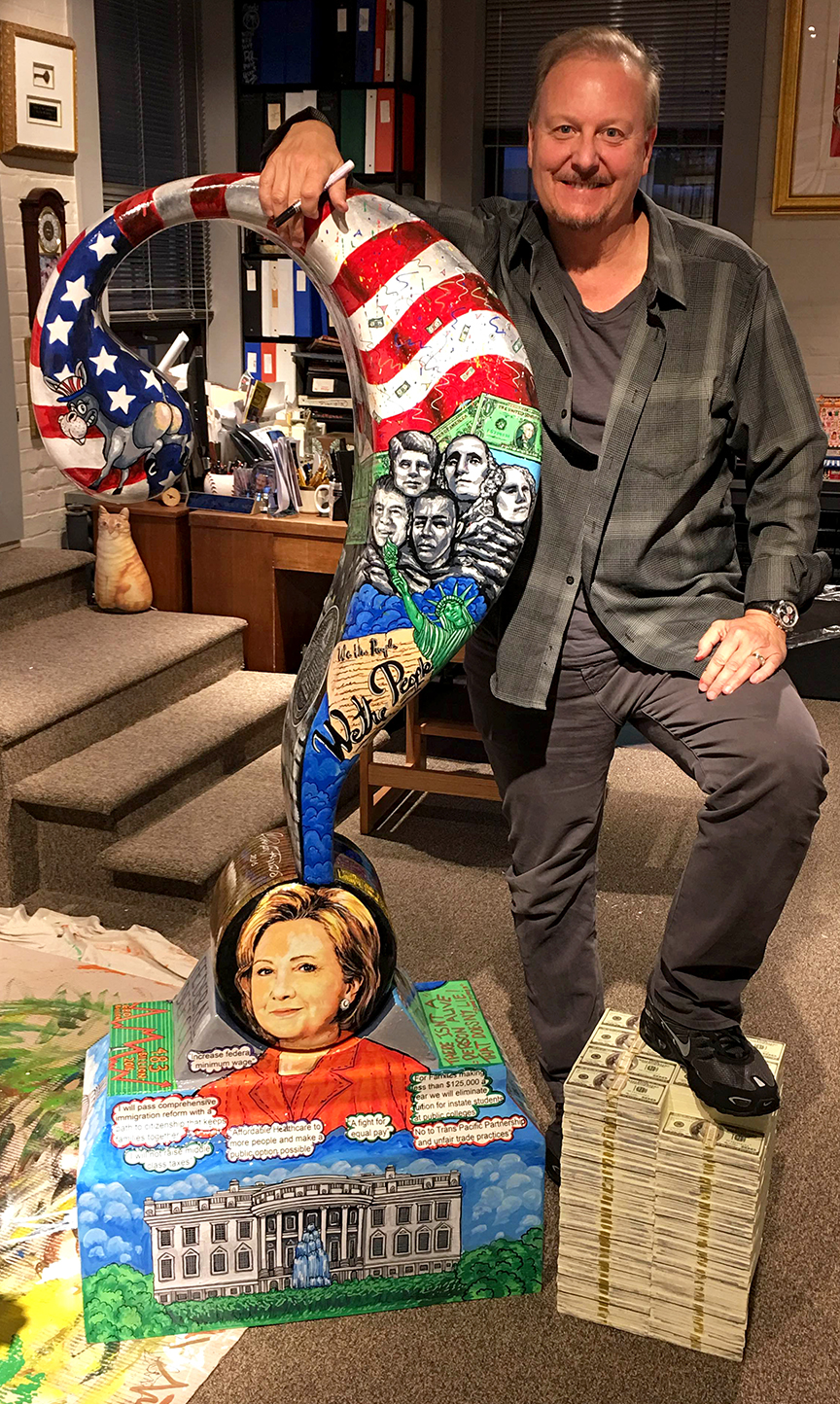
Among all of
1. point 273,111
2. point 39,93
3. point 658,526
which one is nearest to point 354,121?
point 273,111

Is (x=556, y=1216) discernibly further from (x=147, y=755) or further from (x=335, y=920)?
(x=147, y=755)

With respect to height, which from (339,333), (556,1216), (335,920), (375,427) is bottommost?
(556,1216)

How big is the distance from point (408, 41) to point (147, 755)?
11.2 feet

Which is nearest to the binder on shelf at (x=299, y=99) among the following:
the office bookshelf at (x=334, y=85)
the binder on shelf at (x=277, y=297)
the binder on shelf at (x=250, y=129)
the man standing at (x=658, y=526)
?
the office bookshelf at (x=334, y=85)

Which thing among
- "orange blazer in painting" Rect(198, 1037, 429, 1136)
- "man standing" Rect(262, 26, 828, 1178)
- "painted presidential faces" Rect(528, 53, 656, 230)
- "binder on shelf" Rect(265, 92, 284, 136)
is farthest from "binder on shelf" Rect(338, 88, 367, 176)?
"orange blazer in painting" Rect(198, 1037, 429, 1136)

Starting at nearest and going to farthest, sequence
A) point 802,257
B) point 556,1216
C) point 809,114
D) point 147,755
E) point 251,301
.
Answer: point 556,1216 → point 147,755 → point 809,114 → point 802,257 → point 251,301

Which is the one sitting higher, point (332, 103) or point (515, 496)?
point (332, 103)

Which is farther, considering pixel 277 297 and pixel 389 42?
pixel 277 297

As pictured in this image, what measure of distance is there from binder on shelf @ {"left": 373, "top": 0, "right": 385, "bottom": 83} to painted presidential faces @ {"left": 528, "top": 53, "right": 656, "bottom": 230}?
12.4ft

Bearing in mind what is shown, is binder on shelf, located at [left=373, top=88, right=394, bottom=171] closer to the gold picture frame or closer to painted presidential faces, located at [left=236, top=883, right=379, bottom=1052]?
the gold picture frame

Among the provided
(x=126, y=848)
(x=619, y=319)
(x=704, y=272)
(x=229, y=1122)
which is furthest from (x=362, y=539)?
(x=126, y=848)

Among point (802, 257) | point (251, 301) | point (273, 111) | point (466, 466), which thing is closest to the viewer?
point (466, 466)

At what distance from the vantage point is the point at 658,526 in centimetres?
182

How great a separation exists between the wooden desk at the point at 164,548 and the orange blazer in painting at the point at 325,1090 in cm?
249
